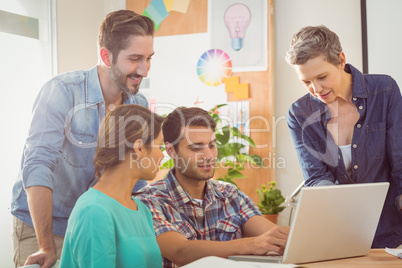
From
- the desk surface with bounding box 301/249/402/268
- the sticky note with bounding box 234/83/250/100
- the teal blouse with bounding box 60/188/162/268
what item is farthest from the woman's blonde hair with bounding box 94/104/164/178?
the sticky note with bounding box 234/83/250/100

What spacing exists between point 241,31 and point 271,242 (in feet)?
6.72

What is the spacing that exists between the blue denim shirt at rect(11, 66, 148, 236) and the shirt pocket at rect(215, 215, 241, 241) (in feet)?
1.21

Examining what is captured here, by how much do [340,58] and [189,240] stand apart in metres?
0.84

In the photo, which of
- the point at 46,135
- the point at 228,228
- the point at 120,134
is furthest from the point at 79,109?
the point at 228,228

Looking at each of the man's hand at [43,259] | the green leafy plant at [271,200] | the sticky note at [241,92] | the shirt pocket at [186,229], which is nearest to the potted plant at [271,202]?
the green leafy plant at [271,200]

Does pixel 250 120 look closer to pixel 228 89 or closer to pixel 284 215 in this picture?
pixel 228 89

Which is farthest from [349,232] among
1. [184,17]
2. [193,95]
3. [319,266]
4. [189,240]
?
[184,17]

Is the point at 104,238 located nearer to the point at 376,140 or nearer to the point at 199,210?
the point at 199,210

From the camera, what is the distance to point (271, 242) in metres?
1.33

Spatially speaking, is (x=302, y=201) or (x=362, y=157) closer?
(x=302, y=201)

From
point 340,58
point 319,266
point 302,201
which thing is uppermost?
point 340,58

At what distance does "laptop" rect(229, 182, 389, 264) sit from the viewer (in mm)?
1149

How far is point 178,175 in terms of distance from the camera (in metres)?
1.73

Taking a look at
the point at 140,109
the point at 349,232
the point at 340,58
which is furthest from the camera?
the point at 340,58
